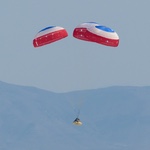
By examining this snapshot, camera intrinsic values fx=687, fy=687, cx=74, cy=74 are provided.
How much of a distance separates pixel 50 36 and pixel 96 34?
14.3 feet

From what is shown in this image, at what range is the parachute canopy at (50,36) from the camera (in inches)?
2452

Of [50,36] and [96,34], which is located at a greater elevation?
[96,34]

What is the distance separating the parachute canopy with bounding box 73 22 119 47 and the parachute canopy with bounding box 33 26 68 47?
1.23 meters

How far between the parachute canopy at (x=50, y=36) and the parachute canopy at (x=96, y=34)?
4.02 feet

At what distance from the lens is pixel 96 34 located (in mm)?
61000

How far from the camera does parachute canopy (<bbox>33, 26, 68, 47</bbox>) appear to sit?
6228 centimetres

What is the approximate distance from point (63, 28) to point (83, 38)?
8.91 feet

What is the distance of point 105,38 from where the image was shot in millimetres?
61312

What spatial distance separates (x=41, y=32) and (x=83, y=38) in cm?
438

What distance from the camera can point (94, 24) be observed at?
62.0 meters

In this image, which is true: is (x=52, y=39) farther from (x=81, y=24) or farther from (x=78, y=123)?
(x=78, y=123)

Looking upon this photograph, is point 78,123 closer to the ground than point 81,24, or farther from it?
closer to the ground

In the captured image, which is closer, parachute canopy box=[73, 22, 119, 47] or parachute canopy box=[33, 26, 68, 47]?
parachute canopy box=[73, 22, 119, 47]

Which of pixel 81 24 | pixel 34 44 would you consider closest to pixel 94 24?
pixel 81 24
